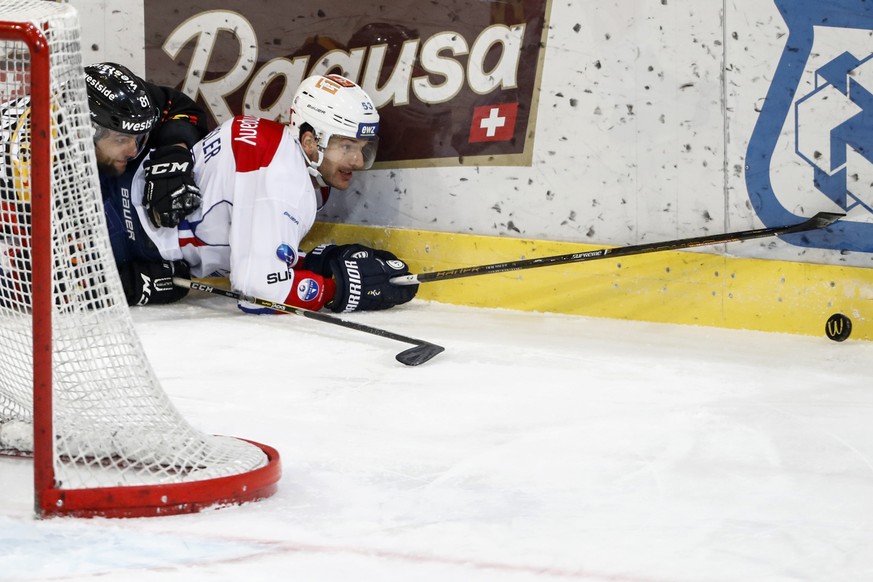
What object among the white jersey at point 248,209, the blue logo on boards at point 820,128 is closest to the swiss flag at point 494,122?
the white jersey at point 248,209

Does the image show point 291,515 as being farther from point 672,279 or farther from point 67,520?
point 672,279

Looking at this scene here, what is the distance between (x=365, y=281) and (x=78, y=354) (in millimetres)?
2019

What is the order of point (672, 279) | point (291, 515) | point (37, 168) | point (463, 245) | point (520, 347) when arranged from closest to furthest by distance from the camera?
point (37, 168), point (291, 515), point (520, 347), point (672, 279), point (463, 245)

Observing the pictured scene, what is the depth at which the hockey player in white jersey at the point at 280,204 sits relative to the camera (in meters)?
3.95

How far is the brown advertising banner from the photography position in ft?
13.3

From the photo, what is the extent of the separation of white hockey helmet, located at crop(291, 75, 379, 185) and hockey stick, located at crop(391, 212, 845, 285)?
579 mm

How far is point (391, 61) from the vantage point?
430 cm

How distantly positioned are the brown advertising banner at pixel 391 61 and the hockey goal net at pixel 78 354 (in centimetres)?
213

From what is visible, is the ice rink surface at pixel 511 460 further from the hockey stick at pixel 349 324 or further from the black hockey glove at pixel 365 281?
the black hockey glove at pixel 365 281

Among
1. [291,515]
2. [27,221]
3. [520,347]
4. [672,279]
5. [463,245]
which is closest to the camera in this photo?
[291,515]

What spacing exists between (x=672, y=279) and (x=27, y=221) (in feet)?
7.22

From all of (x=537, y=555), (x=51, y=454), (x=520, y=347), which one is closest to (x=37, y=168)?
(x=51, y=454)

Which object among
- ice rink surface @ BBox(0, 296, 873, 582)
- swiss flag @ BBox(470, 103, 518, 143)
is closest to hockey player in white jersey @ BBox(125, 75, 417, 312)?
ice rink surface @ BBox(0, 296, 873, 582)

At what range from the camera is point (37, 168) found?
1.85 m
